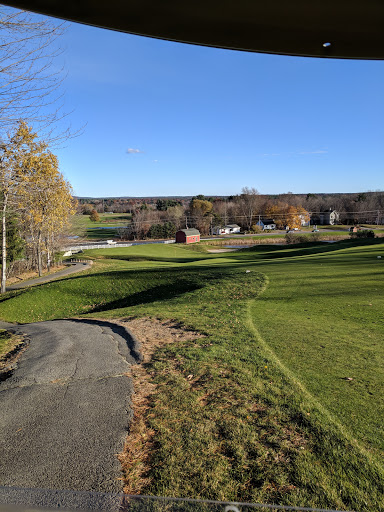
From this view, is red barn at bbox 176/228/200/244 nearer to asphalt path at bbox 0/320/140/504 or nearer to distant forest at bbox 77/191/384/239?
distant forest at bbox 77/191/384/239

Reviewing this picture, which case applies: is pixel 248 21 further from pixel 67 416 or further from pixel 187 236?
pixel 187 236

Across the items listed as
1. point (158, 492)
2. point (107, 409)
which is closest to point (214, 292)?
point (107, 409)

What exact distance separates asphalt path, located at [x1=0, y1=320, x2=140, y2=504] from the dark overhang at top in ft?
12.2

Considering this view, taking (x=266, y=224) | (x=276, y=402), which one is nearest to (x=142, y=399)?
(x=276, y=402)

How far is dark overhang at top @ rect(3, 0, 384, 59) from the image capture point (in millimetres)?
1512

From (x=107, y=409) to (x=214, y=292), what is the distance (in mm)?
9699

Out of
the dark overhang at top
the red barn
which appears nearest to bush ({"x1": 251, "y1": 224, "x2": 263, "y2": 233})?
the red barn

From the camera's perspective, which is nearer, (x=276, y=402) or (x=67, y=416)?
(x=67, y=416)

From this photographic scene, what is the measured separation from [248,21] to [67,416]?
490cm

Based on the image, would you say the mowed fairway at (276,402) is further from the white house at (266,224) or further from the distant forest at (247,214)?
the white house at (266,224)

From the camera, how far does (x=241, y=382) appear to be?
17.8 ft

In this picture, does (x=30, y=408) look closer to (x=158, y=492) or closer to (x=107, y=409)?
(x=107, y=409)

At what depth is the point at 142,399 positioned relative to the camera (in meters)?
5.08

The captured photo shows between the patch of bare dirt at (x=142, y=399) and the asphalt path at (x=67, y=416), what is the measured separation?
107mm
